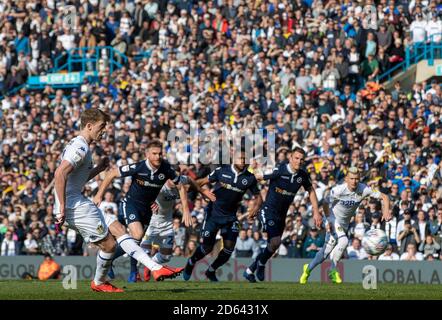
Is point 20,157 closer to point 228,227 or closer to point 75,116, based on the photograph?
point 75,116

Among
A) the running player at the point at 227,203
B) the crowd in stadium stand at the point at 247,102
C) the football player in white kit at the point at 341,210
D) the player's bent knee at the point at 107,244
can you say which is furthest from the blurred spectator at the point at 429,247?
the player's bent knee at the point at 107,244

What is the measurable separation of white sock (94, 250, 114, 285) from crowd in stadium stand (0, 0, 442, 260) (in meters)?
10.4

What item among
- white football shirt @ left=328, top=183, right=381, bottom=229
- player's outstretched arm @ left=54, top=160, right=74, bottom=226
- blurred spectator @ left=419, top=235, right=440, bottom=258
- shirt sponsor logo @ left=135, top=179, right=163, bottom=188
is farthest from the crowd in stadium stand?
player's outstretched arm @ left=54, top=160, right=74, bottom=226

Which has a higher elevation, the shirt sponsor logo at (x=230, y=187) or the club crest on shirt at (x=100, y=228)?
the shirt sponsor logo at (x=230, y=187)

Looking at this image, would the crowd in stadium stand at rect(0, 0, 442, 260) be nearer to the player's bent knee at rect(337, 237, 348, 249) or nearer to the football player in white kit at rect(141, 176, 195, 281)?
the player's bent knee at rect(337, 237, 348, 249)

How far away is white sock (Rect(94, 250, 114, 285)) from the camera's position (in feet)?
51.4

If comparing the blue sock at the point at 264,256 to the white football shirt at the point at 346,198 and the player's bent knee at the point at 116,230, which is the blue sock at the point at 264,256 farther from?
the player's bent knee at the point at 116,230

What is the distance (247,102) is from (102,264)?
15.6 m

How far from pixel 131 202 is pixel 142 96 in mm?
14261

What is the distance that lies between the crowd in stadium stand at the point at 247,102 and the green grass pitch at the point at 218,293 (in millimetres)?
6977

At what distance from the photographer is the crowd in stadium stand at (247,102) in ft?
87.5

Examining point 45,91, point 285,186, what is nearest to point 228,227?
point 285,186

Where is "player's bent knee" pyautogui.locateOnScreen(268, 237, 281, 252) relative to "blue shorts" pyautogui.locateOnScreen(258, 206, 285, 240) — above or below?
below
